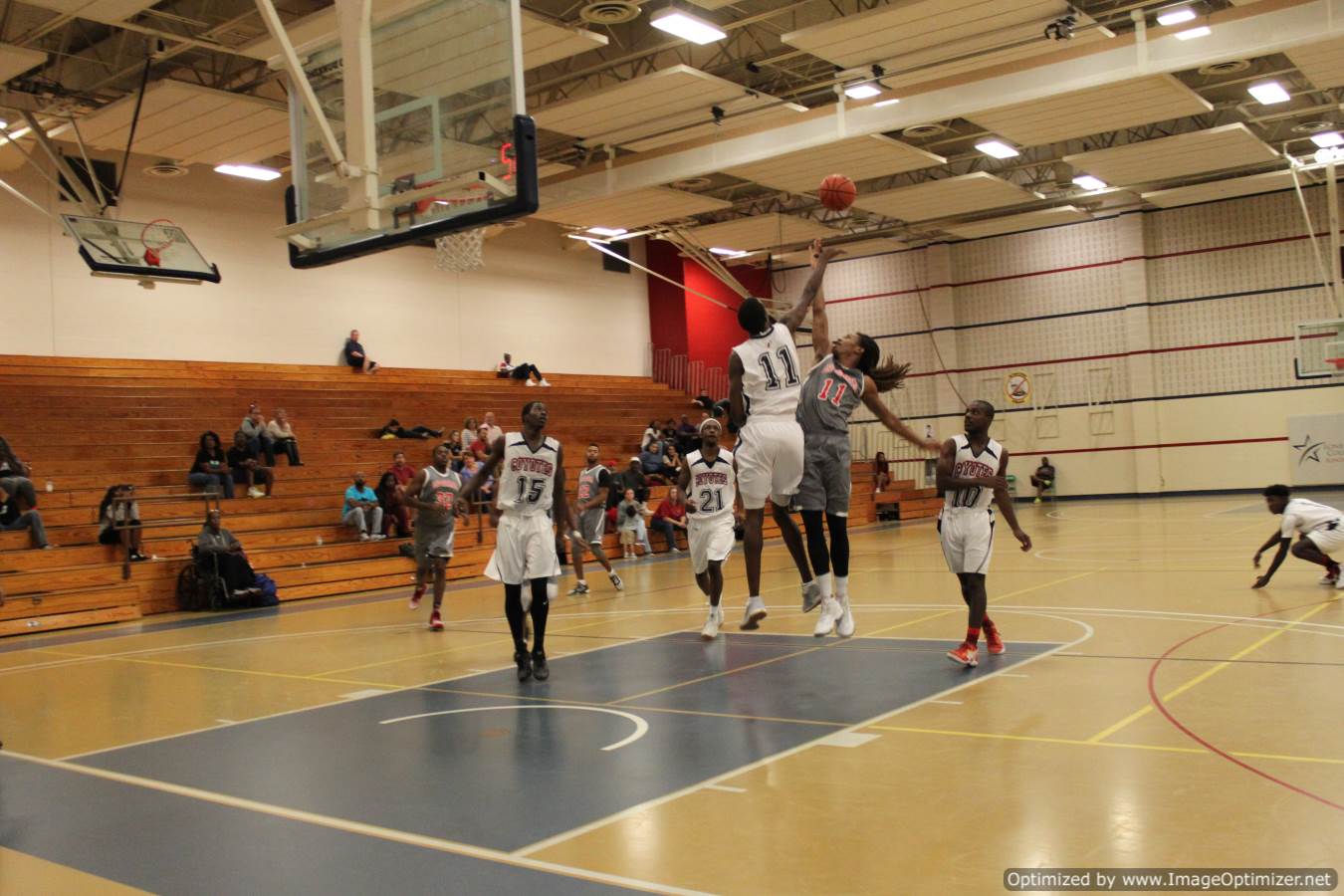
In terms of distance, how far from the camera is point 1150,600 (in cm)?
1038

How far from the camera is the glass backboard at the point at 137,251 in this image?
43.1 ft

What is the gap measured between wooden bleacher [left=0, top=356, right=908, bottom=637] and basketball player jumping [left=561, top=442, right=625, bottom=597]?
7.06ft

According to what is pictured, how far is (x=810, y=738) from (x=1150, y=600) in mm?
5972

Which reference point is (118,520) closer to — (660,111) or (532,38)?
(532,38)

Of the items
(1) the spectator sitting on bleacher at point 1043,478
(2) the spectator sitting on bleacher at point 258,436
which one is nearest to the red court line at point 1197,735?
(2) the spectator sitting on bleacher at point 258,436

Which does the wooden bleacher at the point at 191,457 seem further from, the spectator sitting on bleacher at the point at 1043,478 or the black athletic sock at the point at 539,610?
the spectator sitting on bleacher at the point at 1043,478

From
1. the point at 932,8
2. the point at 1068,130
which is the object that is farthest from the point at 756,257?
the point at 932,8

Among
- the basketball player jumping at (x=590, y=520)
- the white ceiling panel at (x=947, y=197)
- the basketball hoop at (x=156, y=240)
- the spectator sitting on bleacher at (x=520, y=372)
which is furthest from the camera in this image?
the spectator sitting on bleacher at (x=520, y=372)

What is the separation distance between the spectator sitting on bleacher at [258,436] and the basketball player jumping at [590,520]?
5.76 metres

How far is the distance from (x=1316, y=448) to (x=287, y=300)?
23162 millimetres

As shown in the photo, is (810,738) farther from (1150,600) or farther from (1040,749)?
(1150,600)

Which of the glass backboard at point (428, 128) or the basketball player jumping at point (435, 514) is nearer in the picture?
the glass backboard at point (428, 128)

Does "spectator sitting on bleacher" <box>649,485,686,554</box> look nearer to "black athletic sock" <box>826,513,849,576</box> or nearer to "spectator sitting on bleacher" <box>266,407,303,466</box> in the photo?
"spectator sitting on bleacher" <box>266,407,303,466</box>

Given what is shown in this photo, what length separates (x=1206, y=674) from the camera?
6.84m
